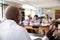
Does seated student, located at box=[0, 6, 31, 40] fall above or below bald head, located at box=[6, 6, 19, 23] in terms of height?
below

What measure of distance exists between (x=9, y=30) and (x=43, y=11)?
1664cm

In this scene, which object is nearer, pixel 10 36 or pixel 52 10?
pixel 10 36

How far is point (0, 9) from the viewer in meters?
12.1

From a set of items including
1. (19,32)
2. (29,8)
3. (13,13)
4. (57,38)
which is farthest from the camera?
(29,8)

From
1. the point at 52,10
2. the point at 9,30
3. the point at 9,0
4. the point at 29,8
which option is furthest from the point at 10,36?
the point at 52,10

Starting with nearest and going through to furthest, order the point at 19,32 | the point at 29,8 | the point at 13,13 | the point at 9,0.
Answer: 1. the point at 19,32
2. the point at 13,13
3. the point at 9,0
4. the point at 29,8

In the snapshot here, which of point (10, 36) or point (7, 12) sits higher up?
point (7, 12)

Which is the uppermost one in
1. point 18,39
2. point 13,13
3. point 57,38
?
point 13,13

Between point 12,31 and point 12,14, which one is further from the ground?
point 12,14

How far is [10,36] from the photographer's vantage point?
1304 mm

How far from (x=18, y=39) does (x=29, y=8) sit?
52.0 feet

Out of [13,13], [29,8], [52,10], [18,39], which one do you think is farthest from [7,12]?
[52,10]

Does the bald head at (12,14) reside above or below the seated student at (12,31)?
above

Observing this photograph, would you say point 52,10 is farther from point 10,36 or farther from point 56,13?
point 10,36
